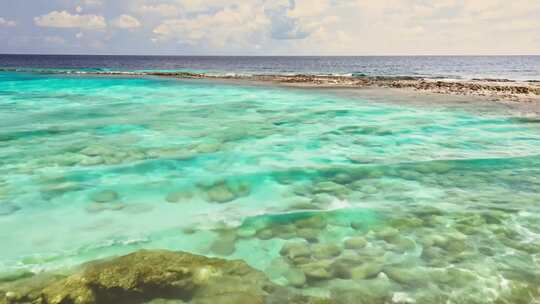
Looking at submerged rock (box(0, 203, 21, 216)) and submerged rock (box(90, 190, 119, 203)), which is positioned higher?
submerged rock (box(90, 190, 119, 203))

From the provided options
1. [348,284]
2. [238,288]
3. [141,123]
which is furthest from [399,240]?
[141,123]

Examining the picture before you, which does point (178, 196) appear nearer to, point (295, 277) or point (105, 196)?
point (105, 196)

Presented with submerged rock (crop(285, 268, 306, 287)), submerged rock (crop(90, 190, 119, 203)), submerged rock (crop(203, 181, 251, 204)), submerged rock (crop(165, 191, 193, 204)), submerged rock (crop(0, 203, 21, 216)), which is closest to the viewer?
submerged rock (crop(285, 268, 306, 287))

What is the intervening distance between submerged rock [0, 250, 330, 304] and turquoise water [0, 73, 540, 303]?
0.34 m

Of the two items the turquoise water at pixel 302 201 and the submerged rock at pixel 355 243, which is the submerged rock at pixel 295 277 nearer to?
the turquoise water at pixel 302 201

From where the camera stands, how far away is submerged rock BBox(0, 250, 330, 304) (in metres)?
4.73

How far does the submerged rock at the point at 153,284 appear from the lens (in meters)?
4.73

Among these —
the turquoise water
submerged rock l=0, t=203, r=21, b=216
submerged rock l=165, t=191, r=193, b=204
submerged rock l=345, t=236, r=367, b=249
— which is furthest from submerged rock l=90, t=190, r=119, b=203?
submerged rock l=345, t=236, r=367, b=249

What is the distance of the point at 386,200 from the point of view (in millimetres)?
8242

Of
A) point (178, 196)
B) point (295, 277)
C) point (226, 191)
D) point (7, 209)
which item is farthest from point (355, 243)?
point (7, 209)

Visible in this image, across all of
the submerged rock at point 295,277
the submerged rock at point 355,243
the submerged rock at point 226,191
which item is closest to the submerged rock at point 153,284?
the submerged rock at point 295,277

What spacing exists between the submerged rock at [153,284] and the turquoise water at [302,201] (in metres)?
0.34

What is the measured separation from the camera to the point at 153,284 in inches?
196

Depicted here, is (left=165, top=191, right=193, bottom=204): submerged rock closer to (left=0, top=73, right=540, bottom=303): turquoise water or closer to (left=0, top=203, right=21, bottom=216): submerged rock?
(left=0, top=73, right=540, bottom=303): turquoise water
